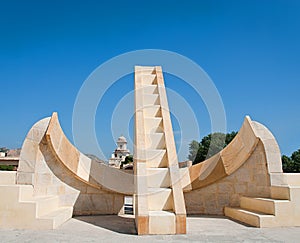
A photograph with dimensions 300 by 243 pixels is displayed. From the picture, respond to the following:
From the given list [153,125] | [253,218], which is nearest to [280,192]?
[253,218]

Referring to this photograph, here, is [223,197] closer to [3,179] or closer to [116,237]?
[116,237]

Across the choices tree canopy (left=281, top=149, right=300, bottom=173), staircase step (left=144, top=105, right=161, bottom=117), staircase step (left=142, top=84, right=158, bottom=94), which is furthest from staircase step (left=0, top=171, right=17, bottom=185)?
tree canopy (left=281, top=149, right=300, bottom=173)

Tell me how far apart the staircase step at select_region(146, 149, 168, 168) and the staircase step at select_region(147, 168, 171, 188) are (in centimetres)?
24

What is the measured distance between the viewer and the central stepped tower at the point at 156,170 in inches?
159

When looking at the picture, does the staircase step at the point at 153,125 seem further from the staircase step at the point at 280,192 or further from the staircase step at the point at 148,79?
the staircase step at the point at 280,192

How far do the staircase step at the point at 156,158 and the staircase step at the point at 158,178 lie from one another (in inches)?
9.3

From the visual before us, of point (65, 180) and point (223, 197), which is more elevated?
point (65, 180)

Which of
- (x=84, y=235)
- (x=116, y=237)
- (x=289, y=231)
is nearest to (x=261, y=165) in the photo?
(x=289, y=231)

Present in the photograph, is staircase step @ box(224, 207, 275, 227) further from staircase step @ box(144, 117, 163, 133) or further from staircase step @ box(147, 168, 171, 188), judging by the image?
staircase step @ box(144, 117, 163, 133)

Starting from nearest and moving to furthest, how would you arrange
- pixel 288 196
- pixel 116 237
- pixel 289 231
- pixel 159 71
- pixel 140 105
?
pixel 116 237
pixel 289 231
pixel 288 196
pixel 140 105
pixel 159 71

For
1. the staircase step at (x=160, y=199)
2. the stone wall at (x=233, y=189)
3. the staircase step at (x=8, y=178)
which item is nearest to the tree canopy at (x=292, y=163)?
the stone wall at (x=233, y=189)

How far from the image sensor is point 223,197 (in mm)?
6402

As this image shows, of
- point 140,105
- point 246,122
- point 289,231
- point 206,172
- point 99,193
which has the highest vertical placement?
point 140,105

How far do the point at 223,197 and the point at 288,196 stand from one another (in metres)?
1.75
